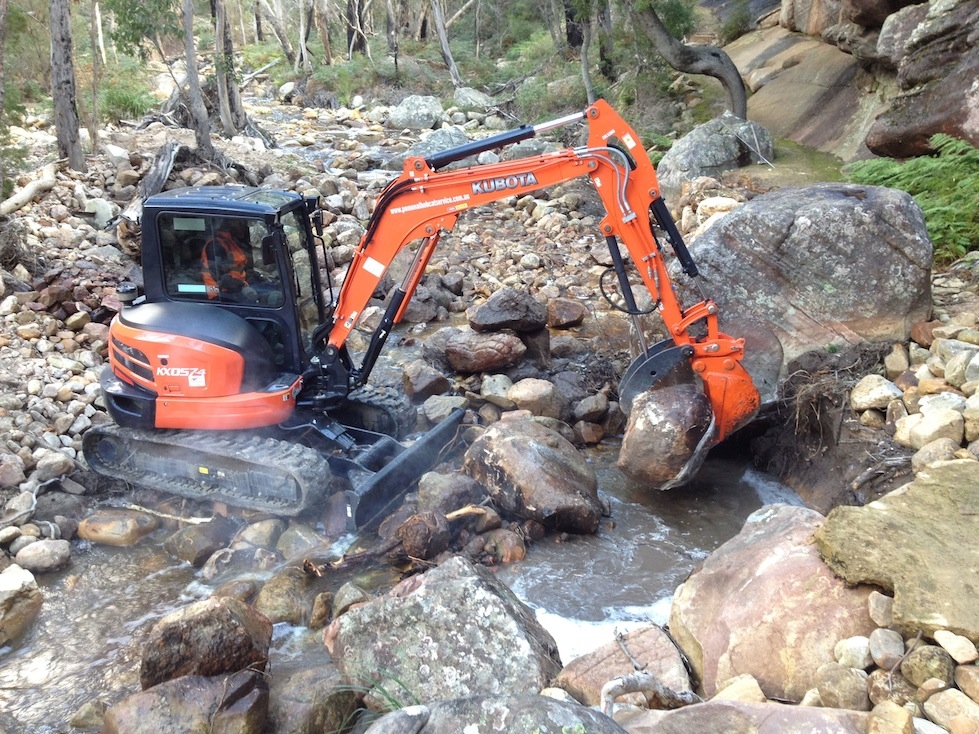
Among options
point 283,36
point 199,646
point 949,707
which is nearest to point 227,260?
point 199,646

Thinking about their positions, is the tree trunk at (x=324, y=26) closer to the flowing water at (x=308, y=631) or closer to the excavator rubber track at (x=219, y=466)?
the excavator rubber track at (x=219, y=466)

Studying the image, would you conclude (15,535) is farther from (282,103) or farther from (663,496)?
(282,103)

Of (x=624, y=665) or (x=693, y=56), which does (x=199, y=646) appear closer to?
(x=624, y=665)

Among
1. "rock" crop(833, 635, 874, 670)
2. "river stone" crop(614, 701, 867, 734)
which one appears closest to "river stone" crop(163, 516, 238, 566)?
"river stone" crop(614, 701, 867, 734)

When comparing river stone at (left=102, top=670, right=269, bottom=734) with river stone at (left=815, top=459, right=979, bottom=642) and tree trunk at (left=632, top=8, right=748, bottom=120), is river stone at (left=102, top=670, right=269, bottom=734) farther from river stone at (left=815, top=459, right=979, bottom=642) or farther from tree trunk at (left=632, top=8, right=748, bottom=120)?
tree trunk at (left=632, top=8, right=748, bottom=120)

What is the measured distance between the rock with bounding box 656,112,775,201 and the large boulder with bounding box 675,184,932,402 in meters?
4.40

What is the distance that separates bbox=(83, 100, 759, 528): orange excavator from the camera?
220 inches

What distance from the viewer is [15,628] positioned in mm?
4910

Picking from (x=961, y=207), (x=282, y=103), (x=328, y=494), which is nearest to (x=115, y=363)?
(x=328, y=494)

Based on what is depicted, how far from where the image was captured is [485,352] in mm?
7898

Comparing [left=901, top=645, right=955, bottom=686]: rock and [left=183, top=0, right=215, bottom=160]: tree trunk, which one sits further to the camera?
[left=183, top=0, right=215, bottom=160]: tree trunk

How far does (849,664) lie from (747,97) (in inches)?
496

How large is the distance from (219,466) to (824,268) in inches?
197

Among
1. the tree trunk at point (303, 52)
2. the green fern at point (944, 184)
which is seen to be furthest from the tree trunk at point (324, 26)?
the green fern at point (944, 184)
